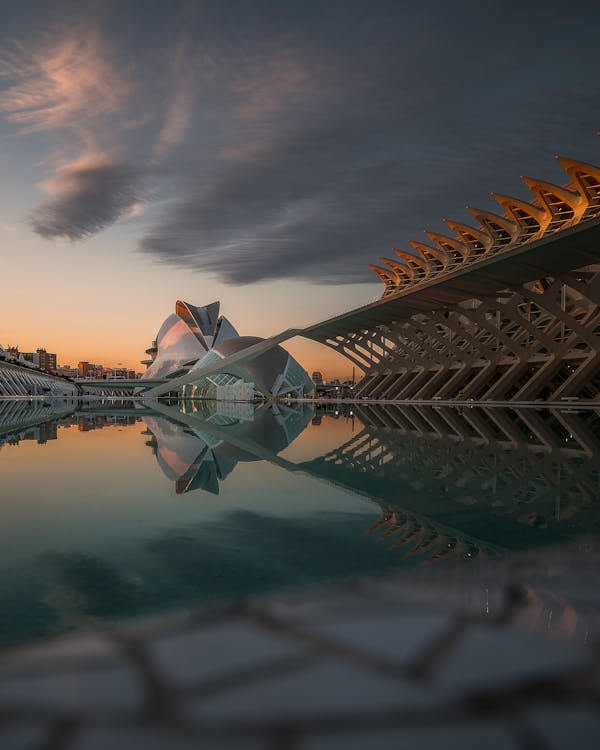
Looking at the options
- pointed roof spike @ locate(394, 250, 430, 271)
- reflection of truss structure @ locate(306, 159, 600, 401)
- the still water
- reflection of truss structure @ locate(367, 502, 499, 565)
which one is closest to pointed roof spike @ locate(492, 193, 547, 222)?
reflection of truss structure @ locate(306, 159, 600, 401)

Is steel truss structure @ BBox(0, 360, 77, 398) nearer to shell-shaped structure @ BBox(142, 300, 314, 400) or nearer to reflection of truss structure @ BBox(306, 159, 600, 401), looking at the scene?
shell-shaped structure @ BBox(142, 300, 314, 400)

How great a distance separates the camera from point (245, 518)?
533 cm

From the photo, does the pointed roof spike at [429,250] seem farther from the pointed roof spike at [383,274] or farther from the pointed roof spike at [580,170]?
the pointed roof spike at [580,170]

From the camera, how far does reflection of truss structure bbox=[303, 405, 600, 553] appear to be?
16.4ft

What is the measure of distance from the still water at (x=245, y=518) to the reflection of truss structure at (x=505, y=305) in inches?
708

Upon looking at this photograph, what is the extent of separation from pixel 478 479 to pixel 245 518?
11.5 feet

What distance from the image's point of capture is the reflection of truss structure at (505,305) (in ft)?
89.8

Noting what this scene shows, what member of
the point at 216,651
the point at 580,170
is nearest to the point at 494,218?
the point at 580,170

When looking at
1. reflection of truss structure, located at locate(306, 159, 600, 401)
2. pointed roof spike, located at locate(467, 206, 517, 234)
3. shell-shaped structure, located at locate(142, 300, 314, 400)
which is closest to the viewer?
reflection of truss structure, located at locate(306, 159, 600, 401)

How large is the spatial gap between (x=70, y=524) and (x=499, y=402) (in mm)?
31979

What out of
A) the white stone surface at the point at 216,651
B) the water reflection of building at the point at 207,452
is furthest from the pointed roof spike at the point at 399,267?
the white stone surface at the point at 216,651

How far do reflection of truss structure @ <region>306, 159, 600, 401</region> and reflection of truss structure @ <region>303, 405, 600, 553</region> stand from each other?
14.7 m

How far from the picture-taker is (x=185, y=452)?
10.7m

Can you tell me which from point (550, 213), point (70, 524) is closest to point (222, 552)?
point (70, 524)
